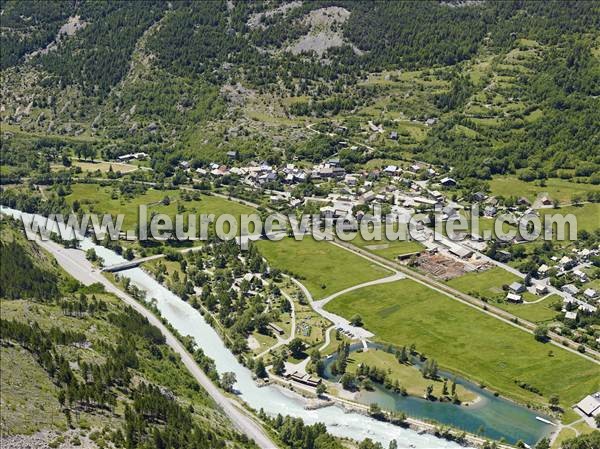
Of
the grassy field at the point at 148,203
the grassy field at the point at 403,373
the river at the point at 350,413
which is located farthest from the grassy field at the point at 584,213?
the grassy field at the point at 148,203

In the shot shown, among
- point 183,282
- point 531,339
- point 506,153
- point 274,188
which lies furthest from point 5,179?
point 531,339

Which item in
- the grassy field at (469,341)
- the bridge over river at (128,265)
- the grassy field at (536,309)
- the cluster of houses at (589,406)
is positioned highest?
the bridge over river at (128,265)

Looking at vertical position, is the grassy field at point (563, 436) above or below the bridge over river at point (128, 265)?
below

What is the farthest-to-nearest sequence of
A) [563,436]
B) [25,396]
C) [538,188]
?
1. [538,188]
2. [563,436]
3. [25,396]

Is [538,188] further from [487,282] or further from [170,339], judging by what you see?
[170,339]

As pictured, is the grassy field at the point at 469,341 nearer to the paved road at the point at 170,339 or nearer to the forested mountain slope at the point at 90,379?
the paved road at the point at 170,339

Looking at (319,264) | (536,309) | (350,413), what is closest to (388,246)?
(319,264)
